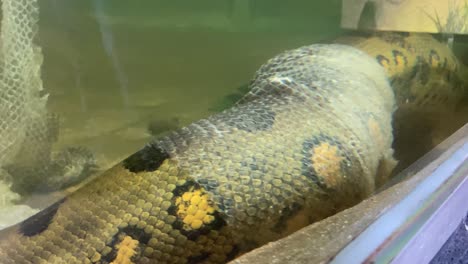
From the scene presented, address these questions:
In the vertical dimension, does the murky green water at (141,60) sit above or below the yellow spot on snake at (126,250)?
above

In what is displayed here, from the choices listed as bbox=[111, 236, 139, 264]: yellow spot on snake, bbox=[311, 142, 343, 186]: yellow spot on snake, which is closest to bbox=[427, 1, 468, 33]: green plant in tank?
bbox=[311, 142, 343, 186]: yellow spot on snake

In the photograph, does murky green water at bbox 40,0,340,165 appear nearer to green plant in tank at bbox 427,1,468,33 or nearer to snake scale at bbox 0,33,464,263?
snake scale at bbox 0,33,464,263

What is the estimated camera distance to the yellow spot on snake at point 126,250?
2.65 feet

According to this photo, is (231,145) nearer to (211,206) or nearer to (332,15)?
(211,206)

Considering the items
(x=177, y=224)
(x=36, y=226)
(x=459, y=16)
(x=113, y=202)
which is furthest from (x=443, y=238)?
(x=459, y=16)

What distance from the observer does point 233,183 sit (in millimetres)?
902

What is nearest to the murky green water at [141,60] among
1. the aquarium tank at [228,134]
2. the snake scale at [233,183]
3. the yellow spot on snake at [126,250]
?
the aquarium tank at [228,134]

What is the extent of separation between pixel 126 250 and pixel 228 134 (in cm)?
30

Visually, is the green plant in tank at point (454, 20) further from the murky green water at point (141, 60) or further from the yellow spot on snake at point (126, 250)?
the yellow spot on snake at point (126, 250)

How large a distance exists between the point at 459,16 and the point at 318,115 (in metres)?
0.87

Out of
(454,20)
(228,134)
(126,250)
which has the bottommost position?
(126,250)

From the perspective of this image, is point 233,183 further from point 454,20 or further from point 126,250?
point 454,20

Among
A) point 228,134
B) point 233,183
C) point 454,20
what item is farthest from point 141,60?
point 454,20

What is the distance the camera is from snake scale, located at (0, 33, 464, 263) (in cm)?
83
